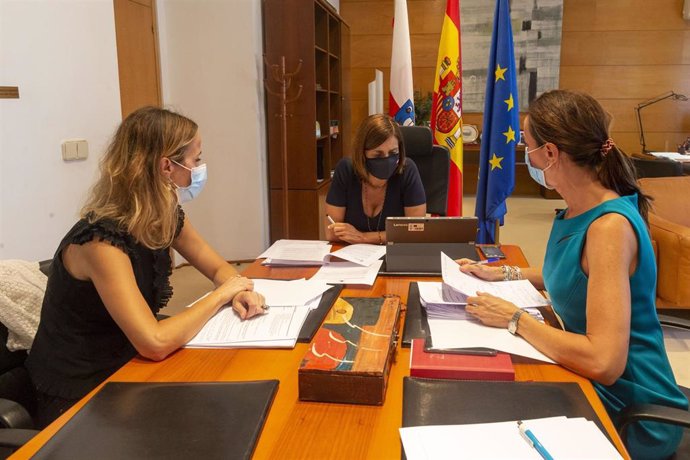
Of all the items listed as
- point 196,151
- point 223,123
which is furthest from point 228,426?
point 223,123

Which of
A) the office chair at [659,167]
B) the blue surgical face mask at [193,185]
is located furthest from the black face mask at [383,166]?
the office chair at [659,167]

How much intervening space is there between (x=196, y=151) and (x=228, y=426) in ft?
2.88

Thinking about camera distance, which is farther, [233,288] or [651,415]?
[233,288]

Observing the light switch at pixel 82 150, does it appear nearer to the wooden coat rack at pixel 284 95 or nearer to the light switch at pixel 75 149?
the light switch at pixel 75 149

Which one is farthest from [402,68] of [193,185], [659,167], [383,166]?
[193,185]

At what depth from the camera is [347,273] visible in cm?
180

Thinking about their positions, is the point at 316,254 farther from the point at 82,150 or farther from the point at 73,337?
the point at 82,150

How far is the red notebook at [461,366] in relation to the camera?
1.11m

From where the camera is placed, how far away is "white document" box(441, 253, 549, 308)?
151 cm

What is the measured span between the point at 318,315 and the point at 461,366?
1.45 ft

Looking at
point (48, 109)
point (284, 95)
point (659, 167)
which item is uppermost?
point (284, 95)

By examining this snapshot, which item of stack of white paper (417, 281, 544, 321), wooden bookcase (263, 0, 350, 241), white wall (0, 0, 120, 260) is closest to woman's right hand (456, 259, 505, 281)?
stack of white paper (417, 281, 544, 321)

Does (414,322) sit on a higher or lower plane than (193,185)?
lower

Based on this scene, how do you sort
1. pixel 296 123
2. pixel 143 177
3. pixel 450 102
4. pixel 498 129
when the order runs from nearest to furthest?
pixel 143 177, pixel 498 129, pixel 450 102, pixel 296 123
